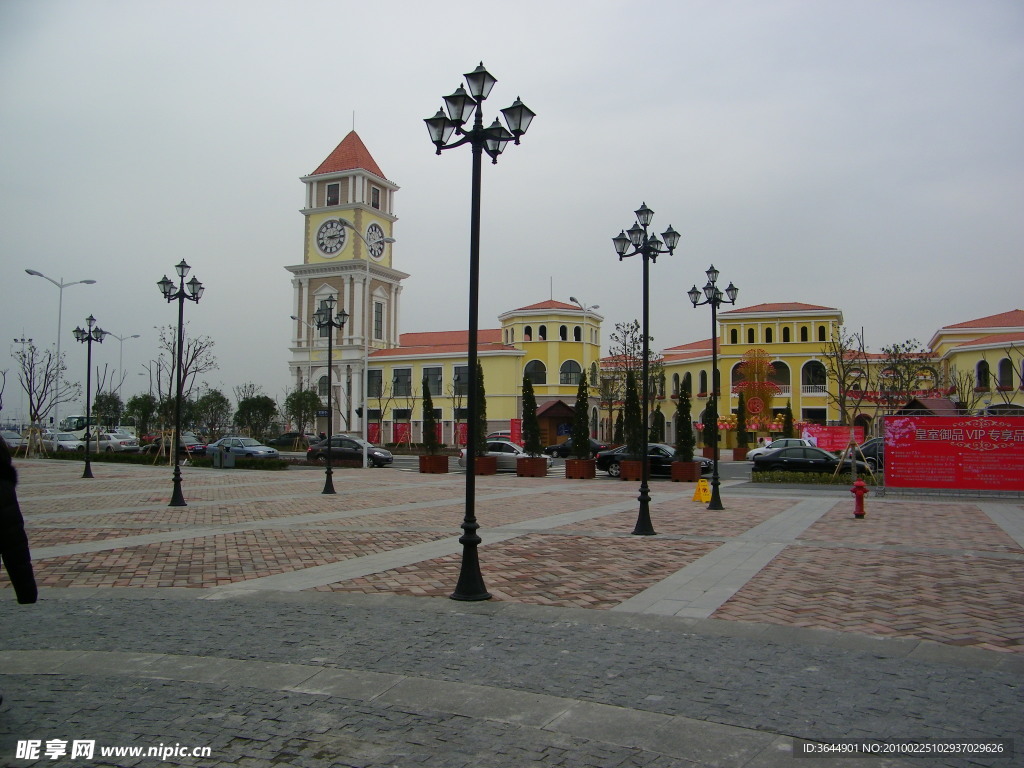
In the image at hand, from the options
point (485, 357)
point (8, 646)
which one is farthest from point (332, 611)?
point (485, 357)

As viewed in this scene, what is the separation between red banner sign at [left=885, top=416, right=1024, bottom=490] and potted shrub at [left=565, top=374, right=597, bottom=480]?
11.3 meters

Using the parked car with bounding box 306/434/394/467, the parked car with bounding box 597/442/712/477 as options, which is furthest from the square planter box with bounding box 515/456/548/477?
the parked car with bounding box 306/434/394/467

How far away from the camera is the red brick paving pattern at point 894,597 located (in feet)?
21.9

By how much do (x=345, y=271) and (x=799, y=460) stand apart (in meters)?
48.5

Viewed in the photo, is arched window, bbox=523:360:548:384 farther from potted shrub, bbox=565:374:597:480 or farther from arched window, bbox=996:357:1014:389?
arched window, bbox=996:357:1014:389

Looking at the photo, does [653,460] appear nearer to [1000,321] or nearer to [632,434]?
[632,434]

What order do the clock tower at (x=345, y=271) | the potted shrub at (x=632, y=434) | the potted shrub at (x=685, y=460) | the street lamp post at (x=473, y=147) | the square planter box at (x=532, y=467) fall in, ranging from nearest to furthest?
1. the street lamp post at (x=473, y=147)
2. the potted shrub at (x=685, y=460)
3. the potted shrub at (x=632, y=434)
4. the square planter box at (x=532, y=467)
5. the clock tower at (x=345, y=271)

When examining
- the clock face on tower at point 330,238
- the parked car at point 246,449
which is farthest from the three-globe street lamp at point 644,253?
the clock face on tower at point 330,238

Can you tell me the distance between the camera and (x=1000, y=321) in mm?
58281

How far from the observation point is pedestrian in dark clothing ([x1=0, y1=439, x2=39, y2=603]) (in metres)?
4.28

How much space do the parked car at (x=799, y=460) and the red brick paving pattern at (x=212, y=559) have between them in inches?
803

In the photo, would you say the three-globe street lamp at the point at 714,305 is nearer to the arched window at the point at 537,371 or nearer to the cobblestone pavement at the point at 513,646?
the cobblestone pavement at the point at 513,646

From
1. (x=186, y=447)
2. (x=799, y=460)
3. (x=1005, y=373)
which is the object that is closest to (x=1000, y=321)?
(x=1005, y=373)

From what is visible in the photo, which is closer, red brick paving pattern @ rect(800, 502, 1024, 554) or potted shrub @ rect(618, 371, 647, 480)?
red brick paving pattern @ rect(800, 502, 1024, 554)
